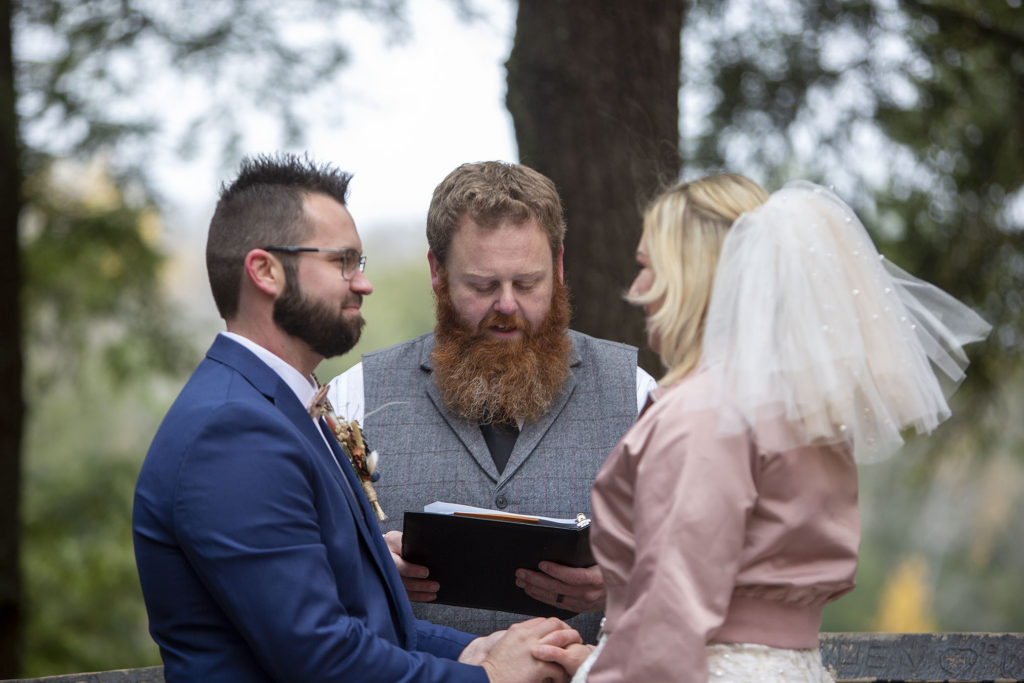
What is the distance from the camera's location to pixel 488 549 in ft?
9.16

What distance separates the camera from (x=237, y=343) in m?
2.40

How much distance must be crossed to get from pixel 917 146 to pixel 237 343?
5.62 meters

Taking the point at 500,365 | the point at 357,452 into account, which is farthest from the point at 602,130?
the point at 357,452

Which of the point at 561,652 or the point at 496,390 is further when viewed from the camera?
the point at 496,390

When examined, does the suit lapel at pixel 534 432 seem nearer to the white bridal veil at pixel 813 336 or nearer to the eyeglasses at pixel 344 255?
the eyeglasses at pixel 344 255

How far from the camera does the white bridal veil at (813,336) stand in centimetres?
204

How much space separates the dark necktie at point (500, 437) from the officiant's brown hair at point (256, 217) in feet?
3.70

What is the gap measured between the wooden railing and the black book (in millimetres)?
941

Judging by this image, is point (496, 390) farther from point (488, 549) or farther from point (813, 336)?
point (813, 336)

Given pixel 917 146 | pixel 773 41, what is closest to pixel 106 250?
pixel 773 41

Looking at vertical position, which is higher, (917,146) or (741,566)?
(917,146)

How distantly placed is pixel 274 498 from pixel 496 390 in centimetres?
128

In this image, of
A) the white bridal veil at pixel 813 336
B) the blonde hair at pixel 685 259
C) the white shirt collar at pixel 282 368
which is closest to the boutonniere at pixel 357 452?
the white shirt collar at pixel 282 368

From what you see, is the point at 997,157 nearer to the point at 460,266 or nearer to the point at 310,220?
the point at 460,266
